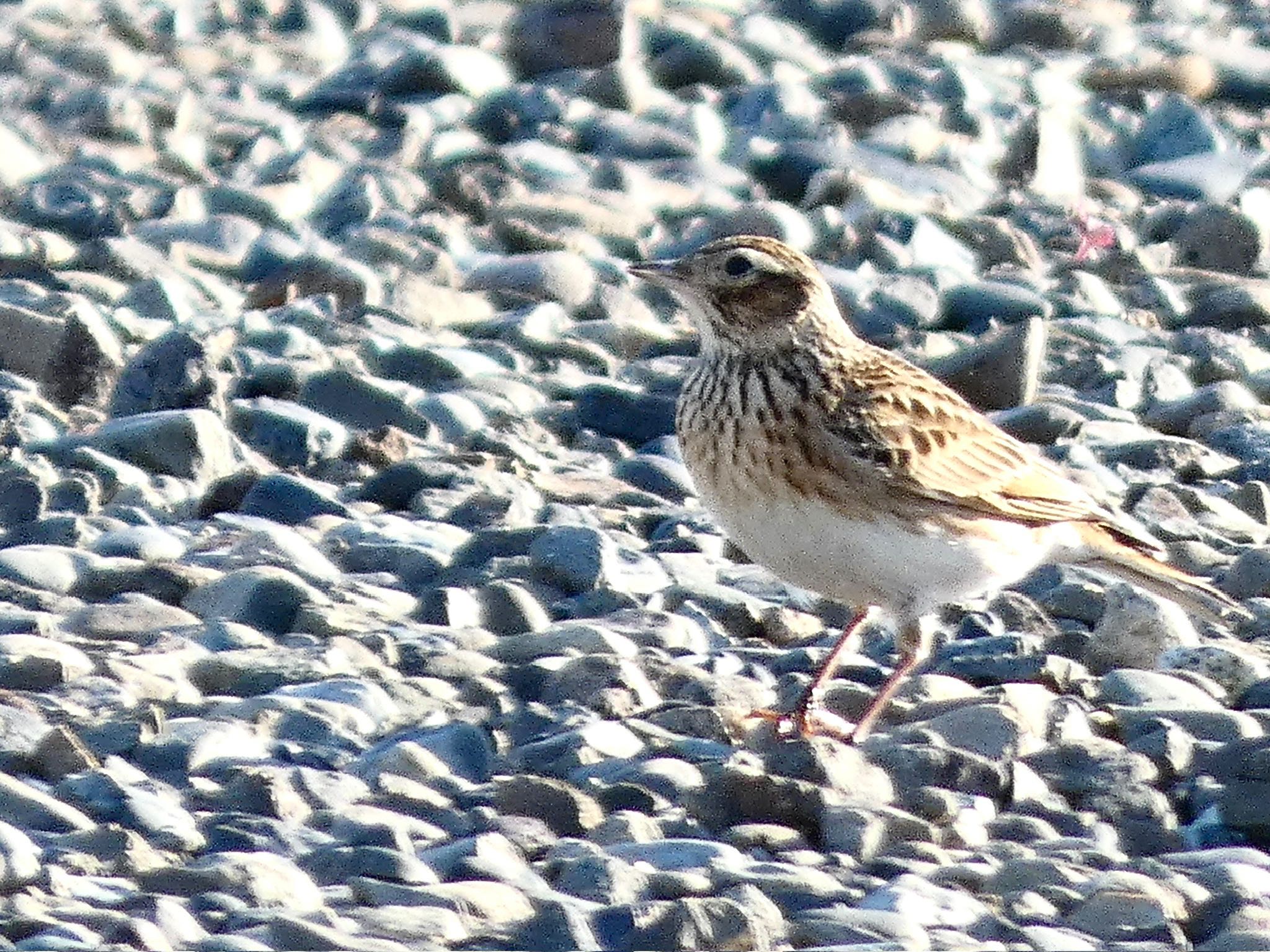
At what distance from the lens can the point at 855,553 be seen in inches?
267

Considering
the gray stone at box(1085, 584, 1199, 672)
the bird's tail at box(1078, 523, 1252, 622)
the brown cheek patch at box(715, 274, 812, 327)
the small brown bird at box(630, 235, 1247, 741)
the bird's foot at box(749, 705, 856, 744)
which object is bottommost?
the bird's foot at box(749, 705, 856, 744)

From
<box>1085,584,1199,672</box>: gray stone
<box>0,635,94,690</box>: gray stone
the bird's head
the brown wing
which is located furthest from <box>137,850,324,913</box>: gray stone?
<box>1085,584,1199,672</box>: gray stone

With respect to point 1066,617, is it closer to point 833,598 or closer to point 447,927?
point 833,598

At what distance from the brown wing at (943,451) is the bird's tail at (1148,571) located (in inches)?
1.4

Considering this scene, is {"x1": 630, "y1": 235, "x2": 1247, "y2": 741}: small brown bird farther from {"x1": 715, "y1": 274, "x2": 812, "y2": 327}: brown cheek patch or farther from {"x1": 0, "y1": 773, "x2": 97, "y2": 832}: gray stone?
{"x1": 0, "y1": 773, "x2": 97, "y2": 832}: gray stone

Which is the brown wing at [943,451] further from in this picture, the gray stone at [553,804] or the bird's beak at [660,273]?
the gray stone at [553,804]

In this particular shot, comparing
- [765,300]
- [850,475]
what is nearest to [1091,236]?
[765,300]

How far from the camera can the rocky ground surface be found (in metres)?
5.76

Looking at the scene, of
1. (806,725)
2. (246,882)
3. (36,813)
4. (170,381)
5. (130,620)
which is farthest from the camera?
(170,381)

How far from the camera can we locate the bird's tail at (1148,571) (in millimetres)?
7332

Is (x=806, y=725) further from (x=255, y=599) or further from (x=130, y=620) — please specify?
(x=130, y=620)

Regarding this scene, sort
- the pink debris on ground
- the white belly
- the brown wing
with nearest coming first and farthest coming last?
the white belly < the brown wing < the pink debris on ground

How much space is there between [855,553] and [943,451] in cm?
57

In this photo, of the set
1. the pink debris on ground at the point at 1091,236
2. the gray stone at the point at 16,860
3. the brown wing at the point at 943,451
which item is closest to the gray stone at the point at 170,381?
the brown wing at the point at 943,451
